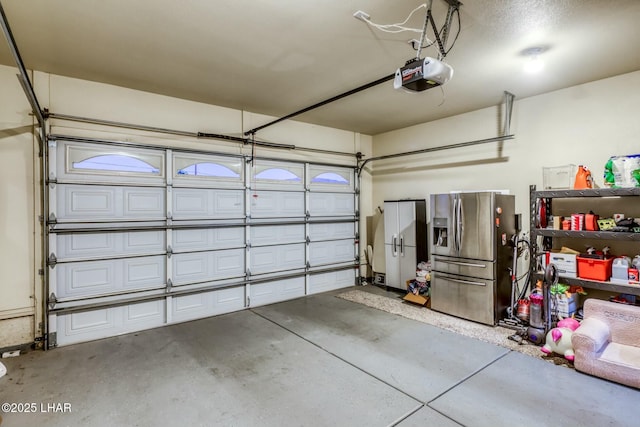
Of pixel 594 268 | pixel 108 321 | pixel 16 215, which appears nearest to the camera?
pixel 16 215

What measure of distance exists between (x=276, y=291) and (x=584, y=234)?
4469 millimetres

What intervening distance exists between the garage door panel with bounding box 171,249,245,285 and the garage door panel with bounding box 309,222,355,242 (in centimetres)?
148

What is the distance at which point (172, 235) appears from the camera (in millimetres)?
4598

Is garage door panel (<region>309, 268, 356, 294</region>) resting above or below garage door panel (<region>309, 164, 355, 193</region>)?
below

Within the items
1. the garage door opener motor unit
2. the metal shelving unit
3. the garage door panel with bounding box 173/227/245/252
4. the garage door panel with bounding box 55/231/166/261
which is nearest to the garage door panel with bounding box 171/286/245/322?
the garage door panel with bounding box 173/227/245/252

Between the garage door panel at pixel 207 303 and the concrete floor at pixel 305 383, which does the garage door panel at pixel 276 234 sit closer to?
the garage door panel at pixel 207 303

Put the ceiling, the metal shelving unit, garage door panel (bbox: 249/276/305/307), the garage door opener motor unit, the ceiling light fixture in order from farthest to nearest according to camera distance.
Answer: garage door panel (bbox: 249/276/305/307), the metal shelving unit, the ceiling light fixture, the ceiling, the garage door opener motor unit

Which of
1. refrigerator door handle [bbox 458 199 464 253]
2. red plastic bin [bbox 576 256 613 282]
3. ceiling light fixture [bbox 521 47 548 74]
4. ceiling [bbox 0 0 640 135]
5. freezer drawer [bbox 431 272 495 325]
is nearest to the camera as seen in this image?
ceiling [bbox 0 0 640 135]

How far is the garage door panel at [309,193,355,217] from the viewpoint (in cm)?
617

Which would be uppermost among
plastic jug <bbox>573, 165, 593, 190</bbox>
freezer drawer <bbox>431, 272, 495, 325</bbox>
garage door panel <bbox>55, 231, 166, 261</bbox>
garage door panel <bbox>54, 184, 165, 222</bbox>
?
plastic jug <bbox>573, 165, 593, 190</bbox>

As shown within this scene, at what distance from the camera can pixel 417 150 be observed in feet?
20.3

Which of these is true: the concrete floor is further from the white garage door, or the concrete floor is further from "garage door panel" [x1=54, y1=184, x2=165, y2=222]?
"garage door panel" [x1=54, y1=184, x2=165, y2=222]

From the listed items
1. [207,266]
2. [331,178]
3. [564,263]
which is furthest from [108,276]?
[564,263]

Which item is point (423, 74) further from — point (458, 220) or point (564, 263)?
point (564, 263)
